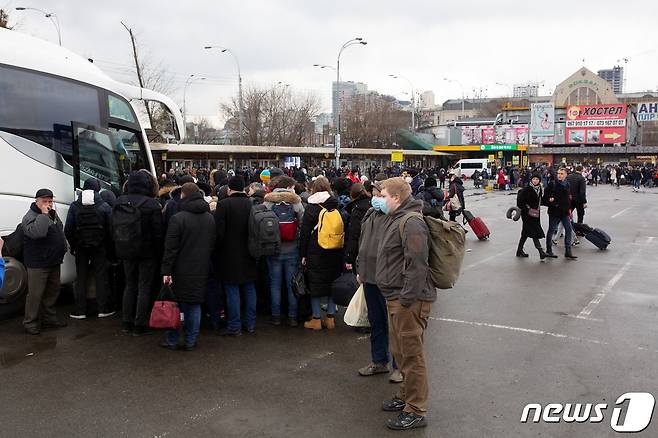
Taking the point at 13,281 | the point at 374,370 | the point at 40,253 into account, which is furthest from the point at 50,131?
the point at 374,370

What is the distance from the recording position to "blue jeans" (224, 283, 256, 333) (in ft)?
21.8

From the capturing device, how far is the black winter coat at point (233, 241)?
6.53m

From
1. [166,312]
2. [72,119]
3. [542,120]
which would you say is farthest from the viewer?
[542,120]

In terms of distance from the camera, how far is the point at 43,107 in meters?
7.66

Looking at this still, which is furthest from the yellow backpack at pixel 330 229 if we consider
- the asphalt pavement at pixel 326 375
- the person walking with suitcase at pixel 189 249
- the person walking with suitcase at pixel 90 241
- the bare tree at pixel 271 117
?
the bare tree at pixel 271 117

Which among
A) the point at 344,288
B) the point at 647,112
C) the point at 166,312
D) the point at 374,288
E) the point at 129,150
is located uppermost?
the point at 647,112

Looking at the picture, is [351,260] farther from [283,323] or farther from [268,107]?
[268,107]

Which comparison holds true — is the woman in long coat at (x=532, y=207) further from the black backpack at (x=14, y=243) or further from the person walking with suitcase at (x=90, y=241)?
the black backpack at (x=14, y=243)

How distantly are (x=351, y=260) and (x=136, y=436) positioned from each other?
9.70 ft

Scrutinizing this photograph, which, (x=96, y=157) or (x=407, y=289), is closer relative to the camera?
(x=407, y=289)

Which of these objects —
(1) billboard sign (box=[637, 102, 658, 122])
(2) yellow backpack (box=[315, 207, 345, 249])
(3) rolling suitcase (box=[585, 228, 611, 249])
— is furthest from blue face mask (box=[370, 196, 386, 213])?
(1) billboard sign (box=[637, 102, 658, 122])

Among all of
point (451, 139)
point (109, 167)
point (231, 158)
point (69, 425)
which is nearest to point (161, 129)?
point (231, 158)

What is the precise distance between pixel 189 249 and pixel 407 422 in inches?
117

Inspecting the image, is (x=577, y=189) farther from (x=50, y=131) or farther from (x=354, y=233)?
(x=50, y=131)
